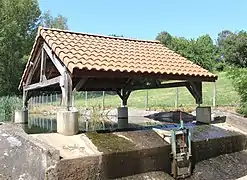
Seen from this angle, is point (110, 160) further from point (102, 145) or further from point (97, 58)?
point (97, 58)

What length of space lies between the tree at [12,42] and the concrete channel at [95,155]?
94.7 ft

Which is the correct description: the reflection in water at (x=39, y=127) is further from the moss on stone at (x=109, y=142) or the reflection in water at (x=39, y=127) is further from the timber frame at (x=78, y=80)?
the moss on stone at (x=109, y=142)

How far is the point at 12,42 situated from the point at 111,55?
28942mm

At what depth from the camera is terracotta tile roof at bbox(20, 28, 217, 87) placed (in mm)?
7102

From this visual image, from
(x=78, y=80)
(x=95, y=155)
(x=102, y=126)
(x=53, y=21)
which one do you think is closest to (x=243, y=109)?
(x=102, y=126)

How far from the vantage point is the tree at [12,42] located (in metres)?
33.3

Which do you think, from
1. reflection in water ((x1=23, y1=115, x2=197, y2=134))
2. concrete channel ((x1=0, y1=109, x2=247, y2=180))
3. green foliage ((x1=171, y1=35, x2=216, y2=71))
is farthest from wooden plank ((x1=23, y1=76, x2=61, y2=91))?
green foliage ((x1=171, y1=35, x2=216, y2=71))

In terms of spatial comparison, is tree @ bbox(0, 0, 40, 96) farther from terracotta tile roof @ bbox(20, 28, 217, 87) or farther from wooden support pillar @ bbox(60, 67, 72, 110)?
wooden support pillar @ bbox(60, 67, 72, 110)

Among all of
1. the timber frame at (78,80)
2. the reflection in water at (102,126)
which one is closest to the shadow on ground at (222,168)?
the reflection in water at (102,126)

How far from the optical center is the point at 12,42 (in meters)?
34.1

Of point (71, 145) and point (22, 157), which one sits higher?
point (71, 145)

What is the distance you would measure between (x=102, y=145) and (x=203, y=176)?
232 cm

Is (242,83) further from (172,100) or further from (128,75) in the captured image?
(172,100)

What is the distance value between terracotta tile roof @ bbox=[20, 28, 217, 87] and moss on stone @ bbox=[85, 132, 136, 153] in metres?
1.43
